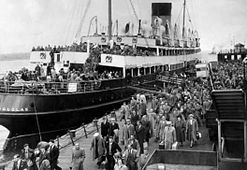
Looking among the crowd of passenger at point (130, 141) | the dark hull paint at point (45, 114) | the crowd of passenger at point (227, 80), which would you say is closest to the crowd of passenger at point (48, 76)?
the dark hull paint at point (45, 114)

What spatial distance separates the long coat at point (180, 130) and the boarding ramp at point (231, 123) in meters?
2.58

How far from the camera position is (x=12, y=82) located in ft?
53.0

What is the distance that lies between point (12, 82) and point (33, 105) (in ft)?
Result: 5.86

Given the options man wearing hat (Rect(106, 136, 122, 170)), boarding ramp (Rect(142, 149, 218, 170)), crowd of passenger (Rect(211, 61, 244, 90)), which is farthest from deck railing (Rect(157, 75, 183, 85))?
man wearing hat (Rect(106, 136, 122, 170))

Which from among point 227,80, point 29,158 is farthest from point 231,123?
point 227,80

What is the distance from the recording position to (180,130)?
11398 millimetres

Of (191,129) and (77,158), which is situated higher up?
(191,129)

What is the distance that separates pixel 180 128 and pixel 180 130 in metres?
0.08

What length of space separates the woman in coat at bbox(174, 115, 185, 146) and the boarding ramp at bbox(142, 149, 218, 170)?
2.04 metres

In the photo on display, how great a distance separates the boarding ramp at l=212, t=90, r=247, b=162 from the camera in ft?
24.5

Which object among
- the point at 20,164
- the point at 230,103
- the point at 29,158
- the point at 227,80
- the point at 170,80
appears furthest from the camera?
the point at 170,80

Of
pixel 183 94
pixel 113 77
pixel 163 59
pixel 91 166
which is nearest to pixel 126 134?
pixel 91 166

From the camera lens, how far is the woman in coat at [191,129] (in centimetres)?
1129

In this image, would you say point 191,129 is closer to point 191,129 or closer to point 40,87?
point 191,129
